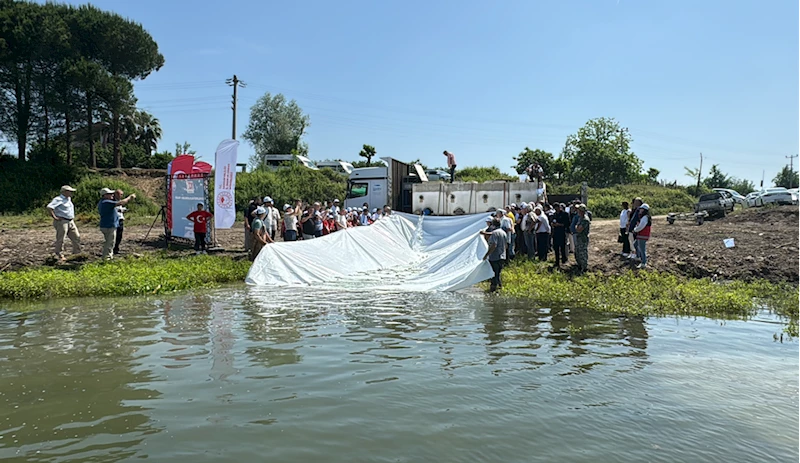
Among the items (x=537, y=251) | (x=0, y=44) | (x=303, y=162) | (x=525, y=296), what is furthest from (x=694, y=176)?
(x=0, y=44)

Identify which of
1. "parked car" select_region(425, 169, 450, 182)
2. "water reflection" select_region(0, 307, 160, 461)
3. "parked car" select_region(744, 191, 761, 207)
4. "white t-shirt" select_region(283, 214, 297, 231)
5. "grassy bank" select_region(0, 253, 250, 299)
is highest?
"parked car" select_region(425, 169, 450, 182)

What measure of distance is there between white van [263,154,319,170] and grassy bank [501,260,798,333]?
3045 centimetres

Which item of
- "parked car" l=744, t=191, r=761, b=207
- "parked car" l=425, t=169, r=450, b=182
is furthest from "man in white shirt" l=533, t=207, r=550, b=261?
"parked car" l=744, t=191, r=761, b=207

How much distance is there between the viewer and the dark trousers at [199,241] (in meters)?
15.4

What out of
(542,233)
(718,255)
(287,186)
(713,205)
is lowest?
(718,255)

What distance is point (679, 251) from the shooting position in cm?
1403

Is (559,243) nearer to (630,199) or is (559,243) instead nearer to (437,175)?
(437,175)

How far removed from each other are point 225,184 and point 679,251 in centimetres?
1243

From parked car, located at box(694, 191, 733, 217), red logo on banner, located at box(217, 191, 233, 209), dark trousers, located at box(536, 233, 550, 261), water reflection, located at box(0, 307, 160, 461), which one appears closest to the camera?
water reflection, located at box(0, 307, 160, 461)

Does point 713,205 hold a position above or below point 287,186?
below

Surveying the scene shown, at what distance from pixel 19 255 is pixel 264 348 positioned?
33.1 feet

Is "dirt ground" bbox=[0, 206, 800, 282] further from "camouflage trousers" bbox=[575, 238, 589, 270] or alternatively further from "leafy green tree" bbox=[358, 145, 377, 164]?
"leafy green tree" bbox=[358, 145, 377, 164]

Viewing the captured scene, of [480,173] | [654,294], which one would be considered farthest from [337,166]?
[654,294]

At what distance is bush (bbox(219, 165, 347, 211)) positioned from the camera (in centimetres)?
3456
